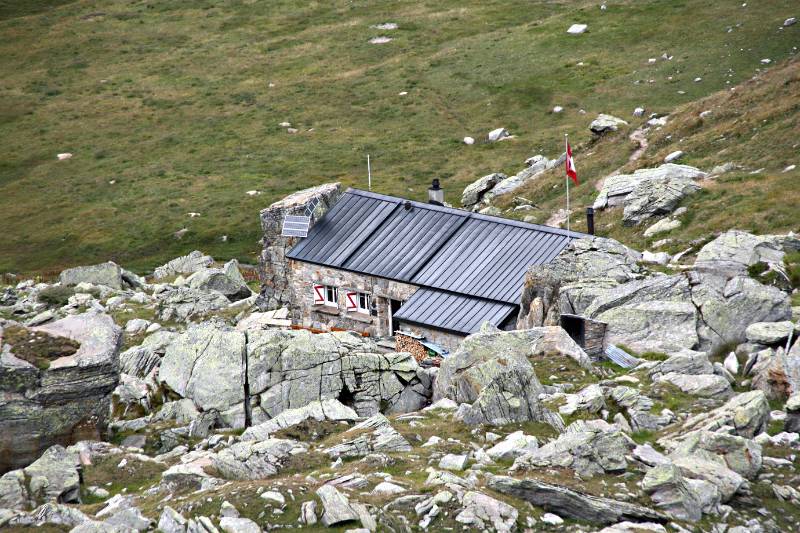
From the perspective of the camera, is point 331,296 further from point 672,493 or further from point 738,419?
point 672,493

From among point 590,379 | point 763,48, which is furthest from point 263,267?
point 763,48

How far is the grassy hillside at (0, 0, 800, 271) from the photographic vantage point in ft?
309

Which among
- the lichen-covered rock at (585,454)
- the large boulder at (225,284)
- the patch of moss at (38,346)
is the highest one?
the lichen-covered rock at (585,454)

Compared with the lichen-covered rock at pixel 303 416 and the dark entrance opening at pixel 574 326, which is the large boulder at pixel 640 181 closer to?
the dark entrance opening at pixel 574 326

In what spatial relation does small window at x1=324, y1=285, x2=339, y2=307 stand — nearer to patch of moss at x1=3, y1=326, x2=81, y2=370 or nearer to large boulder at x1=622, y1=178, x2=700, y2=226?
patch of moss at x1=3, y1=326, x2=81, y2=370

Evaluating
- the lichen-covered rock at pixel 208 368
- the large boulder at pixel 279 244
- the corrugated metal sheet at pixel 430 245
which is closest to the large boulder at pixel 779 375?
the corrugated metal sheet at pixel 430 245

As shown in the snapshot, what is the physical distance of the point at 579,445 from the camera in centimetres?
2881

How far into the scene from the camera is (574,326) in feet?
138

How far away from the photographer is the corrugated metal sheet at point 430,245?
47.6 m

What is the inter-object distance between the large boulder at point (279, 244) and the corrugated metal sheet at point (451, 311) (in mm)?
8122

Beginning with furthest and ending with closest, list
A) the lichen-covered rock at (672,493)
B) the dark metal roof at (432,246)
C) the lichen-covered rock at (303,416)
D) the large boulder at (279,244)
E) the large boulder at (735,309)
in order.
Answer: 1. the large boulder at (279,244)
2. the dark metal roof at (432,246)
3. the large boulder at (735,309)
4. the lichen-covered rock at (303,416)
5. the lichen-covered rock at (672,493)

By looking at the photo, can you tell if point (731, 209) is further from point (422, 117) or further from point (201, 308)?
point (422, 117)

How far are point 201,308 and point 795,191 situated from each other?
102 ft

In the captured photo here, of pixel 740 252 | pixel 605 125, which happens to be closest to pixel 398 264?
pixel 740 252
